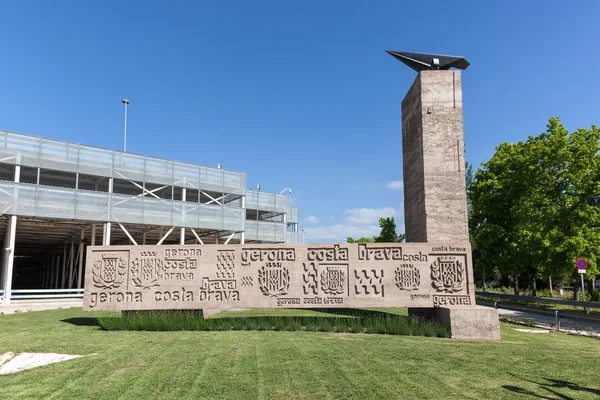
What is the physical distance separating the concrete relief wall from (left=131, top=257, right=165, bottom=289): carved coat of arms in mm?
32

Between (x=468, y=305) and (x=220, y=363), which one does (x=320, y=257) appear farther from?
(x=220, y=363)

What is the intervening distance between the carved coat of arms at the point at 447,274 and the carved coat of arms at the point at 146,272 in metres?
8.72

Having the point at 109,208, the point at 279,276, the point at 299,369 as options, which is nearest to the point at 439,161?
the point at 279,276

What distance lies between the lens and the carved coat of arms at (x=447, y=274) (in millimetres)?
12641

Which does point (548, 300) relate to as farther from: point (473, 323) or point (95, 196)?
point (95, 196)

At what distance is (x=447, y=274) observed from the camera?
1272cm

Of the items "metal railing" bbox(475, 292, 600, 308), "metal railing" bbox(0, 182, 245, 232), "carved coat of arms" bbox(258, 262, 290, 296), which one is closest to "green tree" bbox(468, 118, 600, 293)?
"metal railing" bbox(475, 292, 600, 308)

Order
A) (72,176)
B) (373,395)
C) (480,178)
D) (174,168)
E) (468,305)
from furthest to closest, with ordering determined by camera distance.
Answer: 1. (480,178)
2. (174,168)
3. (72,176)
4. (468,305)
5. (373,395)

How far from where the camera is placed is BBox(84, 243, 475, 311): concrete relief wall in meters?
12.7

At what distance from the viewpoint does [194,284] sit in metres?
13.0

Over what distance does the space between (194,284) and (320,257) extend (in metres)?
4.14

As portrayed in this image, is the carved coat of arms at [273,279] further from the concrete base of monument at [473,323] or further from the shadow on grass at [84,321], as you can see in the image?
the shadow on grass at [84,321]

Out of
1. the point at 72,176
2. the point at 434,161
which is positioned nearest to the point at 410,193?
the point at 434,161

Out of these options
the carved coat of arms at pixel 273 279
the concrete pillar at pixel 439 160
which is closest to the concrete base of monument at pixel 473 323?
the concrete pillar at pixel 439 160
